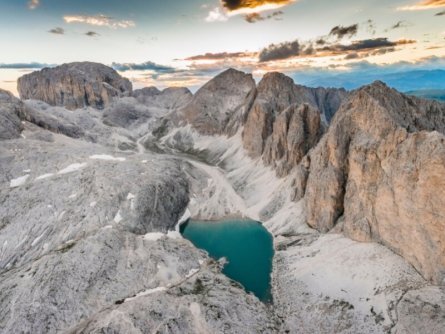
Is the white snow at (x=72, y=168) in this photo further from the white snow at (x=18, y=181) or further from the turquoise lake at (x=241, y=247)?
the turquoise lake at (x=241, y=247)

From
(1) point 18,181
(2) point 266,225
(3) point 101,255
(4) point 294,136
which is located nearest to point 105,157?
(1) point 18,181

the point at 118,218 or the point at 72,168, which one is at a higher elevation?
the point at 72,168

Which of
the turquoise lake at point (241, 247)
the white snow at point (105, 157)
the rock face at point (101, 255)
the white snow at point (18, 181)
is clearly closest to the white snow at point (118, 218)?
the rock face at point (101, 255)

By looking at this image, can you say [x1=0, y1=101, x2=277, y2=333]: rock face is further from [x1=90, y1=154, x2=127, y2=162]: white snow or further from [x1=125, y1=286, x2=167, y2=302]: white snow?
[x1=90, y1=154, x2=127, y2=162]: white snow

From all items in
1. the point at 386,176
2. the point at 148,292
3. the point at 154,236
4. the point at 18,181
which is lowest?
the point at 154,236

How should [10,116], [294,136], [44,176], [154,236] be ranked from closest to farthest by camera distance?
[154,236], [44,176], [294,136], [10,116]

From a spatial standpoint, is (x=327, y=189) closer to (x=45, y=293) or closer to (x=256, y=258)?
(x=256, y=258)

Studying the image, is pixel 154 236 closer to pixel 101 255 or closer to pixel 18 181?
pixel 101 255
